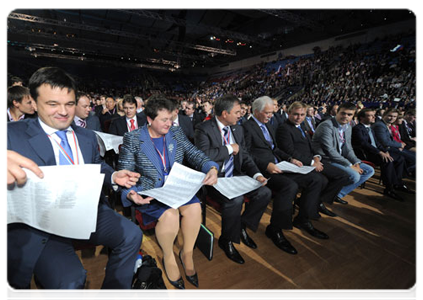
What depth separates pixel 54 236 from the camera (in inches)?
45.7

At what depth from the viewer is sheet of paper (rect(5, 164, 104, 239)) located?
85 cm

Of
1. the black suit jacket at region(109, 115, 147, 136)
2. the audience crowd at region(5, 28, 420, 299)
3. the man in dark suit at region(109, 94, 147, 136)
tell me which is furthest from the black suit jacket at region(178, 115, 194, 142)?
the black suit jacket at region(109, 115, 147, 136)

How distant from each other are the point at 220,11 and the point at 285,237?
14059 mm

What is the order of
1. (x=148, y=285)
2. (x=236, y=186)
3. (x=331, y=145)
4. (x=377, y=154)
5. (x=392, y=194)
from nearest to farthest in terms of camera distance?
(x=148, y=285) < (x=236, y=186) < (x=331, y=145) < (x=392, y=194) < (x=377, y=154)

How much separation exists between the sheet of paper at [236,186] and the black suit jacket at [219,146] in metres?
0.24

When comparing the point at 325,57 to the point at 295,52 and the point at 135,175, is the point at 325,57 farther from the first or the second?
the point at 135,175

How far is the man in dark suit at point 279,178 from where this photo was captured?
7.26 feet

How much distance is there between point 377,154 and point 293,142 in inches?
67.0

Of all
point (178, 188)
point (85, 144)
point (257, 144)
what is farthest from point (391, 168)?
point (85, 144)

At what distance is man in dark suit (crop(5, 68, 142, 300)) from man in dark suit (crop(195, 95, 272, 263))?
875mm

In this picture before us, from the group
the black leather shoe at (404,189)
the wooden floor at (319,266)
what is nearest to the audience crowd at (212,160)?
the black leather shoe at (404,189)

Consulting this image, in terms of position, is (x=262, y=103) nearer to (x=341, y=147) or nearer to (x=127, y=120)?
(x=341, y=147)

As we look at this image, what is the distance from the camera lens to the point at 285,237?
2.29 meters

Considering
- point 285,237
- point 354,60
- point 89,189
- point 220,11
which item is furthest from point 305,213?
point 354,60
